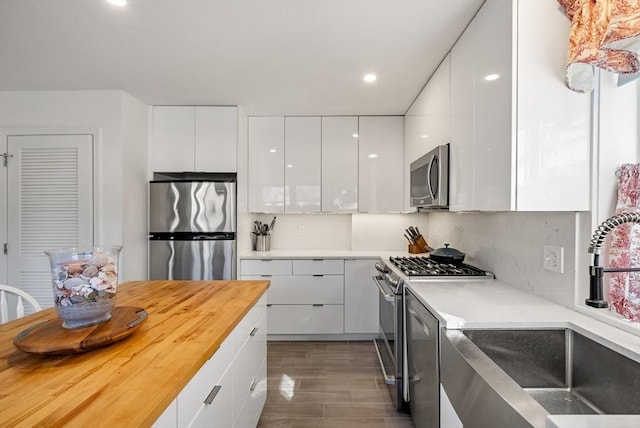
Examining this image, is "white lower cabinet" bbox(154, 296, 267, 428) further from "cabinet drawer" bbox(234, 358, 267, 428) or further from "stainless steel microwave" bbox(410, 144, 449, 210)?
"stainless steel microwave" bbox(410, 144, 449, 210)

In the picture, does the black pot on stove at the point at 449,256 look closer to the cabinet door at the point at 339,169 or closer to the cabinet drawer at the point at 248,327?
the cabinet door at the point at 339,169

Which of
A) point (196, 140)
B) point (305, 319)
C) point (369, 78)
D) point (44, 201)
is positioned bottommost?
point (305, 319)

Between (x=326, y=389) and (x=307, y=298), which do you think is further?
(x=307, y=298)

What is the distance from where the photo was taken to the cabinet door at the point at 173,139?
332cm

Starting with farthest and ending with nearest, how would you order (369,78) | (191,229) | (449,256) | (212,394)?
1. (191,229)
2. (369,78)
3. (449,256)
4. (212,394)

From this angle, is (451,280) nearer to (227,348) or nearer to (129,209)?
(227,348)

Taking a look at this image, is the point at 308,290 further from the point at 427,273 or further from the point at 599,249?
the point at 599,249

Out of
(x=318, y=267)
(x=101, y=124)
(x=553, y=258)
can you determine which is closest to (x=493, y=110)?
(x=553, y=258)

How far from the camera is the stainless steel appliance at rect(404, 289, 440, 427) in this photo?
148 centimetres

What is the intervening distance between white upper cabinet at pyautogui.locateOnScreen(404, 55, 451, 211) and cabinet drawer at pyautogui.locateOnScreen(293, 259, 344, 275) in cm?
94

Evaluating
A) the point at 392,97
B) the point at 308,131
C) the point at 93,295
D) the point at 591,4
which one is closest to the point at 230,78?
the point at 308,131

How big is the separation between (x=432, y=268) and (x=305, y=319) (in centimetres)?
160

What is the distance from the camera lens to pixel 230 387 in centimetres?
139

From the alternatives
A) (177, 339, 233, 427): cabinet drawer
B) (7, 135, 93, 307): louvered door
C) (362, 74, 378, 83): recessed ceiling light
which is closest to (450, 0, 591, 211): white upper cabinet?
(362, 74, 378, 83): recessed ceiling light
